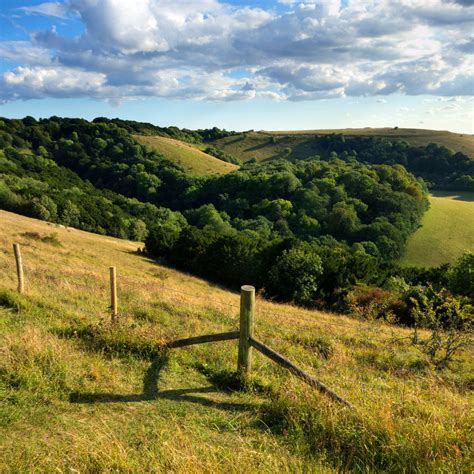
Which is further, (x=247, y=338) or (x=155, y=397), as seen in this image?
(x=247, y=338)

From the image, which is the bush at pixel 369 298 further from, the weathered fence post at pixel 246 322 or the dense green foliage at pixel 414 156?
the dense green foliage at pixel 414 156

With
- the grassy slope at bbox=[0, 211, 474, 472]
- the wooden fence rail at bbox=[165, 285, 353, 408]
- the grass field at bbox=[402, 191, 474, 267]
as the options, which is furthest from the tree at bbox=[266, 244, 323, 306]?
the grass field at bbox=[402, 191, 474, 267]

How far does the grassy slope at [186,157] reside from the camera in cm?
12870

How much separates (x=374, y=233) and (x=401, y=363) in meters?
73.0

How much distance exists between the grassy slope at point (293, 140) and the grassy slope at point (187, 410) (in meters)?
165

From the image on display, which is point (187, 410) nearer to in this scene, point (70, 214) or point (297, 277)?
point (297, 277)

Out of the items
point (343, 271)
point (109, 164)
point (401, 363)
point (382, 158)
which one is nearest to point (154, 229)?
point (343, 271)

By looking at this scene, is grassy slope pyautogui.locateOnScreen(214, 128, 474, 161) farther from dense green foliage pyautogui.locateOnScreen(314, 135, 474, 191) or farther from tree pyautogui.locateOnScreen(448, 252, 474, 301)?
tree pyautogui.locateOnScreen(448, 252, 474, 301)

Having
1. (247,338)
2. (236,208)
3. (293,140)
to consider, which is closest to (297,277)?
(247,338)

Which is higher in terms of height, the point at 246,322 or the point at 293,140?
the point at 293,140

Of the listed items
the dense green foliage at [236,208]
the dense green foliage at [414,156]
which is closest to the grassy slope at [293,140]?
the dense green foliage at [414,156]

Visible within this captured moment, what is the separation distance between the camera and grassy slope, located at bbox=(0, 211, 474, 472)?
4.10 meters

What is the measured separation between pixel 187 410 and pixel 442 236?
8535 centimetres

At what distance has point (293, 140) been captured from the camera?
7269 inches
